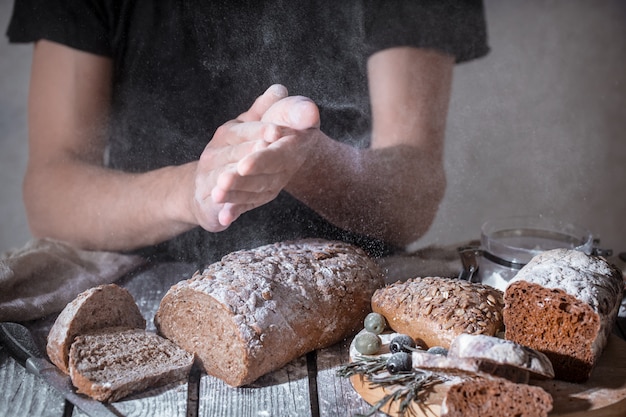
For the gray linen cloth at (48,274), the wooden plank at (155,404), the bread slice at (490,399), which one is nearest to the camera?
the bread slice at (490,399)

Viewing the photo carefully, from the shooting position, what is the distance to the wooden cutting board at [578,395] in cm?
142

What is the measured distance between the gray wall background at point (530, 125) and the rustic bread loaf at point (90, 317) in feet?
3.11

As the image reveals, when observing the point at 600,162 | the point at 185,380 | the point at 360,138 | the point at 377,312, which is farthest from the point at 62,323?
the point at 600,162

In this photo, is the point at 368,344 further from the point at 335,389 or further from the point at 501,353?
the point at 501,353

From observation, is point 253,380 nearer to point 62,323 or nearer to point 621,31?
point 62,323

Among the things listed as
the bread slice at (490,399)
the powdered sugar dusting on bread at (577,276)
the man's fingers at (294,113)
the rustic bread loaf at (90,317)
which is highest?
the man's fingers at (294,113)

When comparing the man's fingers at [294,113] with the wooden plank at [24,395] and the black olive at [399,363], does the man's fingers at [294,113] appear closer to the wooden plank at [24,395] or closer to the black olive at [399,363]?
the black olive at [399,363]

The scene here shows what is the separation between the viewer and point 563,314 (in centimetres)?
152

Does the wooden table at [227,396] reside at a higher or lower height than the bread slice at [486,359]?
lower

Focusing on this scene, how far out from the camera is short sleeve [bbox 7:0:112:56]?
2199mm

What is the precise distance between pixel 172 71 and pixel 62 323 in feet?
2.48

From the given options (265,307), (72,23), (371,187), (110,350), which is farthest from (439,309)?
(72,23)

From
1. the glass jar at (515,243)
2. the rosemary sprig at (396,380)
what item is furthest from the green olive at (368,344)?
the glass jar at (515,243)

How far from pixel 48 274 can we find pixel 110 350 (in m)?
0.51
